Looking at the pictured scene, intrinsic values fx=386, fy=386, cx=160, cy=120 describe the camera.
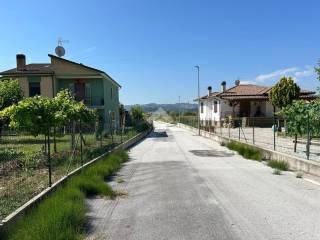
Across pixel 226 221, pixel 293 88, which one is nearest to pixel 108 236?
pixel 226 221

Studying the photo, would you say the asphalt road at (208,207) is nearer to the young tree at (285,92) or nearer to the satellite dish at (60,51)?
the young tree at (285,92)

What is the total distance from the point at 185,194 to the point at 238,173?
399cm

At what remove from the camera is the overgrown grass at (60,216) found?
17.8 ft

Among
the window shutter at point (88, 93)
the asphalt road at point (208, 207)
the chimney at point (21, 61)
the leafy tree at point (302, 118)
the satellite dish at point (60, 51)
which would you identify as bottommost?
the asphalt road at point (208, 207)

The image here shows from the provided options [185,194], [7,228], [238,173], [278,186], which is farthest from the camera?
[238,173]

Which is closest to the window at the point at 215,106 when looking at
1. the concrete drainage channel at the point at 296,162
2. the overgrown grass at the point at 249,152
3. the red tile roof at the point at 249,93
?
the red tile roof at the point at 249,93

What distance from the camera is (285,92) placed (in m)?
33.9

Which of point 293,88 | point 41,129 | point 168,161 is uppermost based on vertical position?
point 293,88

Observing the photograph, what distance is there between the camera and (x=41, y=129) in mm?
15031

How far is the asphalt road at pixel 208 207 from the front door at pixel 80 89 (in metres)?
27.3

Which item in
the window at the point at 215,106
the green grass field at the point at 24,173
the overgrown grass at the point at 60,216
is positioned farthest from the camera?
the window at the point at 215,106

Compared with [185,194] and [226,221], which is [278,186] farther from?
[226,221]

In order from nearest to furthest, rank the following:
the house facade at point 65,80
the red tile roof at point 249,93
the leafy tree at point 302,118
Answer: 1. the leafy tree at point 302,118
2. the house facade at point 65,80
3. the red tile roof at point 249,93

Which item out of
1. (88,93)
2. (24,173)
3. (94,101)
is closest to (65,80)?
(88,93)
